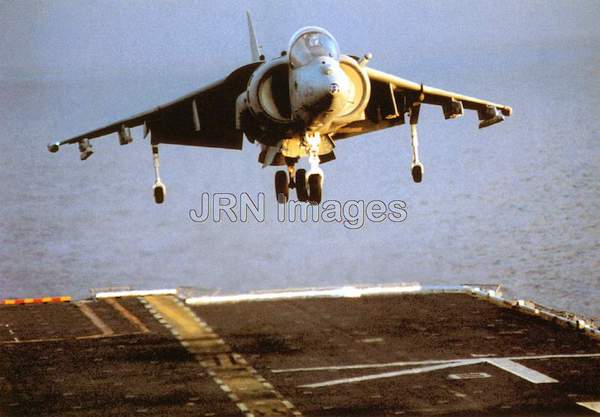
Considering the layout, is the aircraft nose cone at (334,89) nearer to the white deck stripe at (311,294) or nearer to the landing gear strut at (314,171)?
the landing gear strut at (314,171)

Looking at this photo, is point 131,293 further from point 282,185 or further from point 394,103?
point 394,103

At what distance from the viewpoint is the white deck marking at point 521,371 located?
1489 inches

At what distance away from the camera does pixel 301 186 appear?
1693 inches

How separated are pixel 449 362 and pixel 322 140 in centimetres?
835

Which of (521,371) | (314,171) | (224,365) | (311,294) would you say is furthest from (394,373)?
(311,294)

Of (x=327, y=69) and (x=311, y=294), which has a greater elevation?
(x=327, y=69)

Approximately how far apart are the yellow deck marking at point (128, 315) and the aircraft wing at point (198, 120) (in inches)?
285

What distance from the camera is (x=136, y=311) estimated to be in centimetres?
4994

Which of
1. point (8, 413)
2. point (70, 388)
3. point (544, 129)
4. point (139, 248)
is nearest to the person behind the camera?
point (8, 413)

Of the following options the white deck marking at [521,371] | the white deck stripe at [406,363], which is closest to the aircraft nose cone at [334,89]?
the white deck stripe at [406,363]

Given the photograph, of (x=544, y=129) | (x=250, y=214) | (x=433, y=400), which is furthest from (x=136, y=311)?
(x=544, y=129)

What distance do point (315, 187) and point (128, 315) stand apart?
47.0 ft

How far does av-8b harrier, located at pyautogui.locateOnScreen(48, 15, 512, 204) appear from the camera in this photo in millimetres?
36125

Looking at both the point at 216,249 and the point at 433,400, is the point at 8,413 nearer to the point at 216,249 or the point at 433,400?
the point at 433,400
